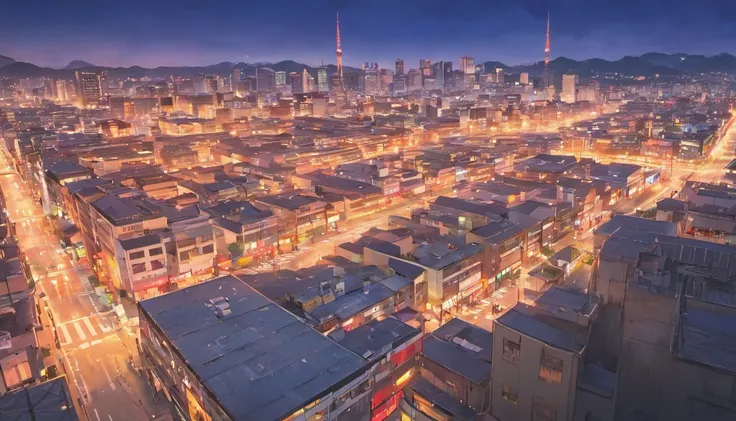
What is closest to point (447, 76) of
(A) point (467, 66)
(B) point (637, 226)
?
(A) point (467, 66)

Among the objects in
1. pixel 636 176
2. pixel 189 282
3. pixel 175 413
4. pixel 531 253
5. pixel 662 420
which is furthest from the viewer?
pixel 636 176

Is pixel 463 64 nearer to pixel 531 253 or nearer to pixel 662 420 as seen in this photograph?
pixel 531 253

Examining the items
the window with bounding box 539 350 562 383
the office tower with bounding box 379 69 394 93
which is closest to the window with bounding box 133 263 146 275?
the window with bounding box 539 350 562 383

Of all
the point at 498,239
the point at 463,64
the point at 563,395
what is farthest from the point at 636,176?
the point at 463,64

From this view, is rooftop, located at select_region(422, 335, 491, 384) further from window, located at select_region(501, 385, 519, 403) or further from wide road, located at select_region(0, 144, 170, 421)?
wide road, located at select_region(0, 144, 170, 421)

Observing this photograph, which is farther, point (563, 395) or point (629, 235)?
point (629, 235)

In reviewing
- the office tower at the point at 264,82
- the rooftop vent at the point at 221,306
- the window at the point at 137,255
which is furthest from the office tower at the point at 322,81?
the rooftop vent at the point at 221,306
